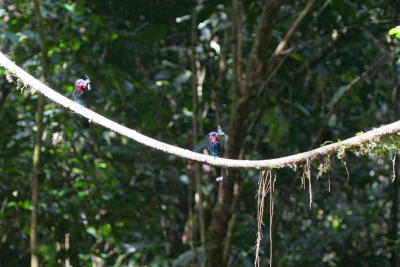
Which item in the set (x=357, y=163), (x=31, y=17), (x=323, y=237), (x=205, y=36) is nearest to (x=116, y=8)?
(x=31, y=17)

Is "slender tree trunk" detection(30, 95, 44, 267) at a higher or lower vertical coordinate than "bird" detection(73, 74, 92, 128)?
lower

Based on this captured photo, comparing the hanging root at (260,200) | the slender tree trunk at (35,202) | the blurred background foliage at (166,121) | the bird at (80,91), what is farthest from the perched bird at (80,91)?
the blurred background foliage at (166,121)

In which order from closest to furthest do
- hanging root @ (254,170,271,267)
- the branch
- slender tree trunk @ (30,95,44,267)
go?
1. the branch
2. hanging root @ (254,170,271,267)
3. slender tree trunk @ (30,95,44,267)

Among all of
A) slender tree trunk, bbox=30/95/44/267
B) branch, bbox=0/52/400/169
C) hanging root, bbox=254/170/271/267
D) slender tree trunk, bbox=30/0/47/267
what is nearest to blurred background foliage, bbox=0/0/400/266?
slender tree trunk, bbox=30/0/47/267

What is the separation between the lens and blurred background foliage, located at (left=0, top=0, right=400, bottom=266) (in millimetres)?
4137

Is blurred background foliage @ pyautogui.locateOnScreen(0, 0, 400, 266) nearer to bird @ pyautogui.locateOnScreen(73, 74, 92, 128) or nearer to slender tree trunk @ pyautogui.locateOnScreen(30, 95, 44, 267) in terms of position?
slender tree trunk @ pyautogui.locateOnScreen(30, 95, 44, 267)

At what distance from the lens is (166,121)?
5594 mm

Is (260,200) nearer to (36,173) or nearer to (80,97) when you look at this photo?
(80,97)

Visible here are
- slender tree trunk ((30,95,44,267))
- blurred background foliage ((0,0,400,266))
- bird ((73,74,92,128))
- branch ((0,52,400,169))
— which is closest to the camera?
branch ((0,52,400,169))

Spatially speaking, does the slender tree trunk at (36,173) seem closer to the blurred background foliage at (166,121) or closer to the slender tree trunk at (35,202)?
the slender tree trunk at (35,202)

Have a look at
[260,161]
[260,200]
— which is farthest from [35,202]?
[260,161]

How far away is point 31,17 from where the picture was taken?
429 cm

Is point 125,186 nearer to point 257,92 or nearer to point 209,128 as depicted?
point 209,128

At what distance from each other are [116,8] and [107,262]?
2.19 m
